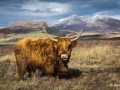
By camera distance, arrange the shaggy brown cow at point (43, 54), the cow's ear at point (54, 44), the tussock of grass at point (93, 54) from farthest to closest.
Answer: the tussock of grass at point (93, 54)
the cow's ear at point (54, 44)
the shaggy brown cow at point (43, 54)

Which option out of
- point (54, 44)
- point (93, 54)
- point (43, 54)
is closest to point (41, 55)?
point (43, 54)

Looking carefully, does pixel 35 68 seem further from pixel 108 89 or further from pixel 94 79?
pixel 108 89

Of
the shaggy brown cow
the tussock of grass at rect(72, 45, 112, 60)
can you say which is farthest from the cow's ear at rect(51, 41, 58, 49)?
the tussock of grass at rect(72, 45, 112, 60)

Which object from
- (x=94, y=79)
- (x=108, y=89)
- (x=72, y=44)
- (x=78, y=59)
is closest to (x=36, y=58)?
(x=72, y=44)

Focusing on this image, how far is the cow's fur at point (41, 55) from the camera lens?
1216 cm

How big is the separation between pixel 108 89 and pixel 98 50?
11.1 m

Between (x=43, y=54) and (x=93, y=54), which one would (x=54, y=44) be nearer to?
(x=43, y=54)

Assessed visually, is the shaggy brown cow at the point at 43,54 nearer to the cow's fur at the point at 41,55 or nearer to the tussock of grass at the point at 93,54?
the cow's fur at the point at 41,55

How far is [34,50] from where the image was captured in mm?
12516

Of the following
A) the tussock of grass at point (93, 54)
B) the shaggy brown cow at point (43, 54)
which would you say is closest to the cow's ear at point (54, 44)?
the shaggy brown cow at point (43, 54)

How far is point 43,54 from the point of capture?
40.5 ft

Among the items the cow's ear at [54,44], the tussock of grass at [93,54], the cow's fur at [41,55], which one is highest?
the cow's ear at [54,44]

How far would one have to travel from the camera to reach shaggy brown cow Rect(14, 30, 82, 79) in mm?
12102

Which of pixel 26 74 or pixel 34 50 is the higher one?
pixel 34 50
